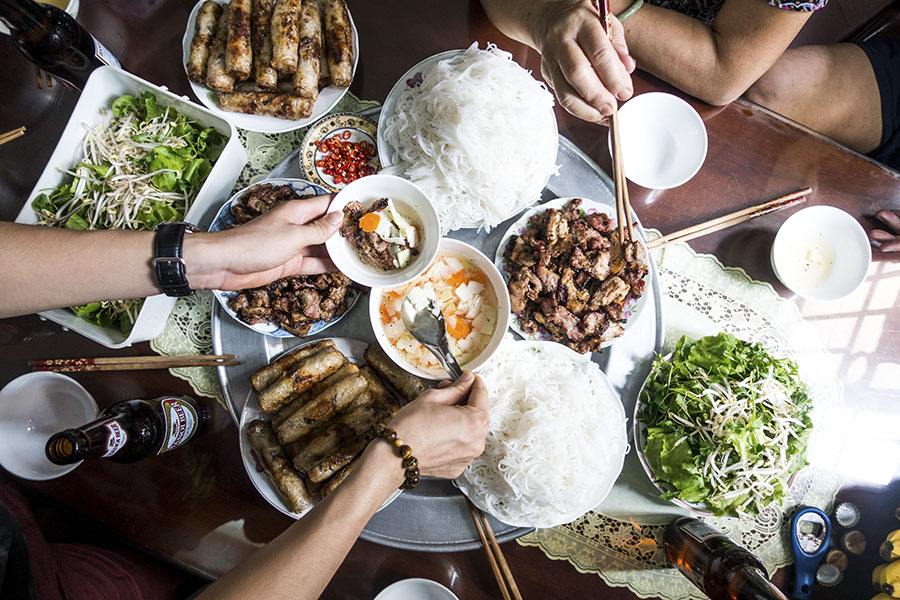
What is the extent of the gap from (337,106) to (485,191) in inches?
42.1

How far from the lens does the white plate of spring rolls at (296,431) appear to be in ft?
7.77

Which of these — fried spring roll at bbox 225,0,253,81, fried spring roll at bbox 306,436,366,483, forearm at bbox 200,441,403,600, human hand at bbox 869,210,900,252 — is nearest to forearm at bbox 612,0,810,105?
human hand at bbox 869,210,900,252

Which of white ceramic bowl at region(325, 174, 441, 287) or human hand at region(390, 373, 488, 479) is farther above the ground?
white ceramic bowl at region(325, 174, 441, 287)

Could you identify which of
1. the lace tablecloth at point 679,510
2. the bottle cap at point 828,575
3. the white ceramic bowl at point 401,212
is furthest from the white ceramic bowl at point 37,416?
the bottle cap at point 828,575

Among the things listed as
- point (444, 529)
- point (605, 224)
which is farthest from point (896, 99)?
point (444, 529)

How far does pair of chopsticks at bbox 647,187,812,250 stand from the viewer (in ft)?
8.57

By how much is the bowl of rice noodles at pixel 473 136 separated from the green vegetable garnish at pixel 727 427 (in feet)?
3.92

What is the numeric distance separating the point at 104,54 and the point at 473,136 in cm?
212

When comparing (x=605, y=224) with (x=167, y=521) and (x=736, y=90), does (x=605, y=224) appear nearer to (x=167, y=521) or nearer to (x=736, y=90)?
(x=736, y=90)

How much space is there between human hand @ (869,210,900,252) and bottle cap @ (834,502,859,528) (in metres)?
1.41

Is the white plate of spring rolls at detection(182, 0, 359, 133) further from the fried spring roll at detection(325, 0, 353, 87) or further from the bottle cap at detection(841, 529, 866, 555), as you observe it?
the bottle cap at detection(841, 529, 866, 555)

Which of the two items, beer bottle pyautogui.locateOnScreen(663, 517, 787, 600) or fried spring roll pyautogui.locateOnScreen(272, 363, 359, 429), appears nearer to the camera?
beer bottle pyautogui.locateOnScreen(663, 517, 787, 600)

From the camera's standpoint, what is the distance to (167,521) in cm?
252

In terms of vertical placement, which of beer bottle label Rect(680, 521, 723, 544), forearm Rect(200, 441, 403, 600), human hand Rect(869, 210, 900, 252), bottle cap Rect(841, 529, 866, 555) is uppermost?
human hand Rect(869, 210, 900, 252)
